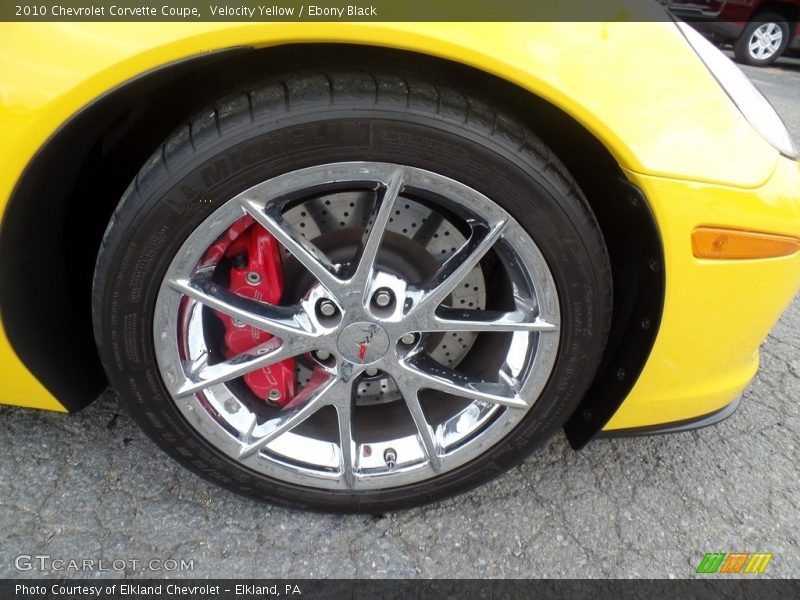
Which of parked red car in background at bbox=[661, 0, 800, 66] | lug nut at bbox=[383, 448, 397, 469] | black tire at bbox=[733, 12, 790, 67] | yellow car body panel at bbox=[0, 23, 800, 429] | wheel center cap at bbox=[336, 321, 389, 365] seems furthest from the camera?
black tire at bbox=[733, 12, 790, 67]

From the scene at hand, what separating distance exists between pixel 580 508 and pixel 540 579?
10.3 inches

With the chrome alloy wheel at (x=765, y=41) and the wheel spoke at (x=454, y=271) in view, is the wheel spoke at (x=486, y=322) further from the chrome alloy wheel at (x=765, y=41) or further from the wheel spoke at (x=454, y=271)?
the chrome alloy wheel at (x=765, y=41)

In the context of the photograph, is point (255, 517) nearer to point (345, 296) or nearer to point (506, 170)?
point (345, 296)

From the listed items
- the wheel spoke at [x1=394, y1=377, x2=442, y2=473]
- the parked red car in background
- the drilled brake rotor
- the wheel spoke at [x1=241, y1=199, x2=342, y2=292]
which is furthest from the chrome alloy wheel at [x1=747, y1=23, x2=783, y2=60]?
the wheel spoke at [x1=241, y1=199, x2=342, y2=292]

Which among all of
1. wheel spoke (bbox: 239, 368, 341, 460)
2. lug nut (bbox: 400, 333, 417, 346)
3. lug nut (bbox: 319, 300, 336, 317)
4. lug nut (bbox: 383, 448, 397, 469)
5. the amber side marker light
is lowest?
lug nut (bbox: 383, 448, 397, 469)

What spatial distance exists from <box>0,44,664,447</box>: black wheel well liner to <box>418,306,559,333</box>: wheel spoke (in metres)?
0.25

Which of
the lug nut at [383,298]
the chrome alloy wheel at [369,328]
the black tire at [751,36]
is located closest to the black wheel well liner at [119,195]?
the chrome alloy wheel at [369,328]

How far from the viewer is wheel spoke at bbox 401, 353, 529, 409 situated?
140 cm

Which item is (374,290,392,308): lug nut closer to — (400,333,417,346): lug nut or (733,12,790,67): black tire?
(400,333,417,346): lug nut

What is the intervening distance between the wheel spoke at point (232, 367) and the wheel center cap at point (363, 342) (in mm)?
88

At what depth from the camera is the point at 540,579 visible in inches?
58.1

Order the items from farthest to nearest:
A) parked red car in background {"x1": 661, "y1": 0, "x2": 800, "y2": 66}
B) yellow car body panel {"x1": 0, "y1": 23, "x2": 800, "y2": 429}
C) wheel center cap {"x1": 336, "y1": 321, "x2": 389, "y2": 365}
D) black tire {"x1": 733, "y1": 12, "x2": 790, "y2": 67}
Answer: black tire {"x1": 733, "y1": 12, "x2": 790, "y2": 67}
parked red car in background {"x1": 661, "y1": 0, "x2": 800, "y2": 66}
wheel center cap {"x1": 336, "y1": 321, "x2": 389, "y2": 365}
yellow car body panel {"x1": 0, "y1": 23, "x2": 800, "y2": 429}

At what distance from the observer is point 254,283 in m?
1.41
